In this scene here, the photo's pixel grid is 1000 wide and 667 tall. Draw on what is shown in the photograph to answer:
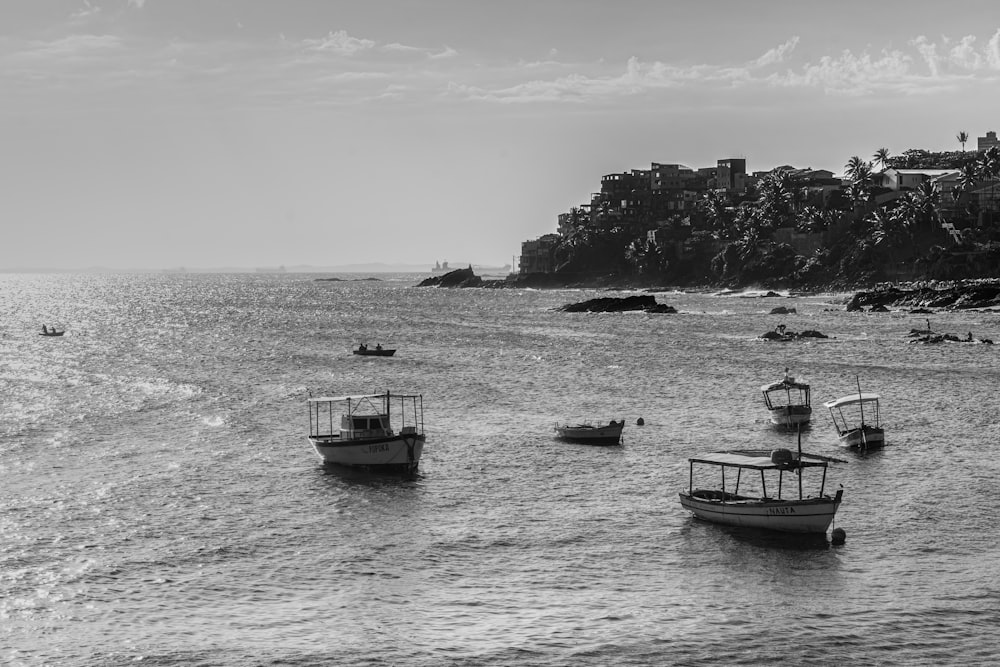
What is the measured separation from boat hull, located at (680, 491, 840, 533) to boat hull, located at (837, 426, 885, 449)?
18.2m

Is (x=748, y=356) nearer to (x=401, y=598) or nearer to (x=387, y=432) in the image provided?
(x=387, y=432)

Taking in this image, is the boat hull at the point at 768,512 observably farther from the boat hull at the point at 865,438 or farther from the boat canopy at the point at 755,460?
the boat hull at the point at 865,438

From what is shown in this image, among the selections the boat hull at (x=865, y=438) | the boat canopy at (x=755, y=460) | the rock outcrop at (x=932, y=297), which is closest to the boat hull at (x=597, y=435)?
the boat hull at (x=865, y=438)

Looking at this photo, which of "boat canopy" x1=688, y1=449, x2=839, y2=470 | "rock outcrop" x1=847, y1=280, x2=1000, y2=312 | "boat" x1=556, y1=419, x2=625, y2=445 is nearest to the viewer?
"boat canopy" x1=688, y1=449, x2=839, y2=470

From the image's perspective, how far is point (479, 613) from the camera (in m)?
41.5

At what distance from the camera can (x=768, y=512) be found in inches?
2035

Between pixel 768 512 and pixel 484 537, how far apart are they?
13287 millimetres

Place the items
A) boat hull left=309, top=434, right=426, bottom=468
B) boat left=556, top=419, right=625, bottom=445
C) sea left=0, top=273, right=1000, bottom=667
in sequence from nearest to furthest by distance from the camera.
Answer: sea left=0, top=273, right=1000, bottom=667 < boat hull left=309, top=434, right=426, bottom=468 < boat left=556, top=419, right=625, bottom=445

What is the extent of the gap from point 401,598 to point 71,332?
508 ft

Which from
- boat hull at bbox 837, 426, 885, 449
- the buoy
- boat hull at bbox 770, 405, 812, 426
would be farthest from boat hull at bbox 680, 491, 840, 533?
boat hull at bbox 770, 405, 812, 426

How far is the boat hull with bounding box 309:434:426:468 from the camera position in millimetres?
65688

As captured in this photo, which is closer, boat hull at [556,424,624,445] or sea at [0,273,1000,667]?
sea at [0,273,1000,667]

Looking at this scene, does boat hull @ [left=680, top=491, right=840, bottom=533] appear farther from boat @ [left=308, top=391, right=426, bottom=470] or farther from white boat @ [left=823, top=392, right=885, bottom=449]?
white boat @ [left=823, top=392, right=885, bottom=449]

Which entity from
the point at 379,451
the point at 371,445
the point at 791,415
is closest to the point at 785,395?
the point at 791,415
